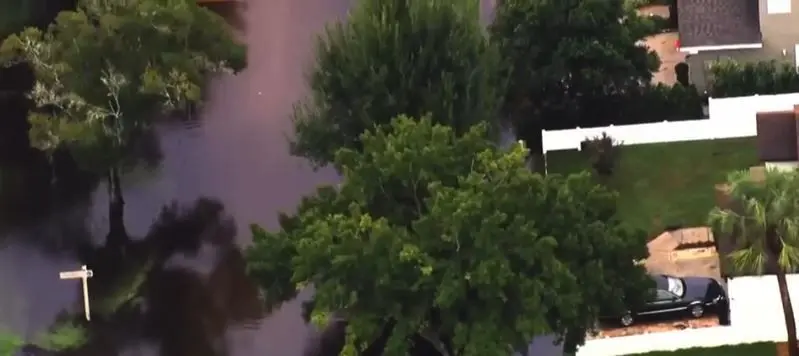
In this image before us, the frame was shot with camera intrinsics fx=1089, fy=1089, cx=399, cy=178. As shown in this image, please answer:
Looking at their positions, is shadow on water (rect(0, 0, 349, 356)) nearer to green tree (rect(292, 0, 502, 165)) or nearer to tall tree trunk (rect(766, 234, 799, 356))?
green tree (rect(292, 0, 502, 165))

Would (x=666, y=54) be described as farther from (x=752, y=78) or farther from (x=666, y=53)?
(x=752, y=78)

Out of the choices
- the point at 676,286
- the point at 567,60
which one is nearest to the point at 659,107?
the point at 567,60

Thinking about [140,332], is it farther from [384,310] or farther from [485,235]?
[485,235]

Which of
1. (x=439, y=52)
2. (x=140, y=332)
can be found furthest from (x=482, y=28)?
(x=140, y=332)

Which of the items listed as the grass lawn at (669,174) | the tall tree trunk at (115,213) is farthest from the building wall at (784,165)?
the tall tree trunk at (115,213)

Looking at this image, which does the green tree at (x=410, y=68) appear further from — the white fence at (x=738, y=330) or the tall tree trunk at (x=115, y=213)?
the tall tree trunk at (x=115, y=213)

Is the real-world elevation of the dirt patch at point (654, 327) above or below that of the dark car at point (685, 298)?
below
